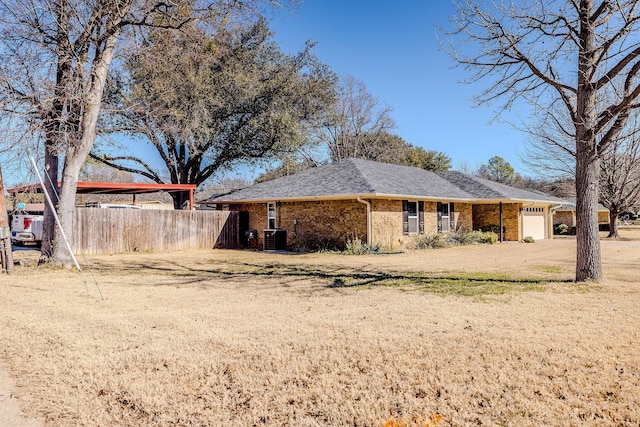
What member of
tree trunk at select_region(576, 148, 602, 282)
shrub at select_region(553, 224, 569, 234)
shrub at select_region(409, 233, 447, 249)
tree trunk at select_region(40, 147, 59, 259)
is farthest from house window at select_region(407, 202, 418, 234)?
shrub at select_region(553, 224, 569, 234)

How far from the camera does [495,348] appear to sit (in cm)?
466

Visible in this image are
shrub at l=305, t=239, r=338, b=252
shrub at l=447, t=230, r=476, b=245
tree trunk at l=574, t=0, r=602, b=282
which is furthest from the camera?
shrub at l=447, t=230, r=476, b=245

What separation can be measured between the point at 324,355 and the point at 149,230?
1617 cm

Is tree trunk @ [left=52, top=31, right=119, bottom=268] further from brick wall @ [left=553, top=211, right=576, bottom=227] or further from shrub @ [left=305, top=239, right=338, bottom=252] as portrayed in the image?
brick wall @ [left=553, top=211, right=576, bottom=227]

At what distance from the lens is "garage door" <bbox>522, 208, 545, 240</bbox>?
81.3 ft

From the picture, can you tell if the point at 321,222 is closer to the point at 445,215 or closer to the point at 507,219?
the point at 445,215

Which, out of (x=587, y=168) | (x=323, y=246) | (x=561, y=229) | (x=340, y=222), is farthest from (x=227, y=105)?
(x=561, y=229)

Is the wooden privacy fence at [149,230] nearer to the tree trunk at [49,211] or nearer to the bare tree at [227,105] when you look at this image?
the tree trunk at [49,211]

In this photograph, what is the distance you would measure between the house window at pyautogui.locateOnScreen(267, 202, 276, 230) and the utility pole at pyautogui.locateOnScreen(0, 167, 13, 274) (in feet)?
38.6

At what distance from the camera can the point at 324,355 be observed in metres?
4.49

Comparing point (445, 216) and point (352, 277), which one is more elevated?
point (445, 216)

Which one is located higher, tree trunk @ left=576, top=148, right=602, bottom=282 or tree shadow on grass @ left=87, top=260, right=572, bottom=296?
tree trunk @ left=576, top=148, right=602, bottom=282

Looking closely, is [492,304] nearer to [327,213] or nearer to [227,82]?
[327,213]

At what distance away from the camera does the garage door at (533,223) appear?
81.3ft
